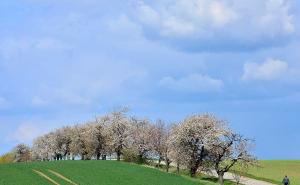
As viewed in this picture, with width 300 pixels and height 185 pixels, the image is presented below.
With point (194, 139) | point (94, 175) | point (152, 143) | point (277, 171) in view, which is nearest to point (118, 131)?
point (152, 143)

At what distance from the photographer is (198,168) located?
90.5m

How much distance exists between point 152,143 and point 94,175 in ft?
145

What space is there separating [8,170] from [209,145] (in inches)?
1157

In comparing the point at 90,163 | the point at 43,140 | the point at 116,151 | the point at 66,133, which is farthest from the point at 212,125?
the point at 43,140

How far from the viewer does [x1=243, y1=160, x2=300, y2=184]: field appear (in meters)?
106

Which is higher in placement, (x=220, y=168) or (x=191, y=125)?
(x=191, y=125)

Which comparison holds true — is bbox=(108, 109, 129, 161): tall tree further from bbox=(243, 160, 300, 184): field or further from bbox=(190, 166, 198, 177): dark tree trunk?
bbox=(190, 166, 198, 177): dark tree trunk

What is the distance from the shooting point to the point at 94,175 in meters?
75.4

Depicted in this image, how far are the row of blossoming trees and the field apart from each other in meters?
15.7

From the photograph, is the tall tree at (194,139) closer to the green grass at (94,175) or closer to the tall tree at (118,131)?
the green grass at (94,175)

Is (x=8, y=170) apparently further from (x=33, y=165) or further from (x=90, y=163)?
(x=90, y=163)

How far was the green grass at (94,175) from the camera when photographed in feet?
228

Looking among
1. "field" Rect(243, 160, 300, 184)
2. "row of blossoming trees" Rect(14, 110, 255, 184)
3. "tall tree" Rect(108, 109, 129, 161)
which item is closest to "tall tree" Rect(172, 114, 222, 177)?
"row of blossoming trees" Rect(14, 110, 255, 184)

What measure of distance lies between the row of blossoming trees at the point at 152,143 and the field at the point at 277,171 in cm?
1571
